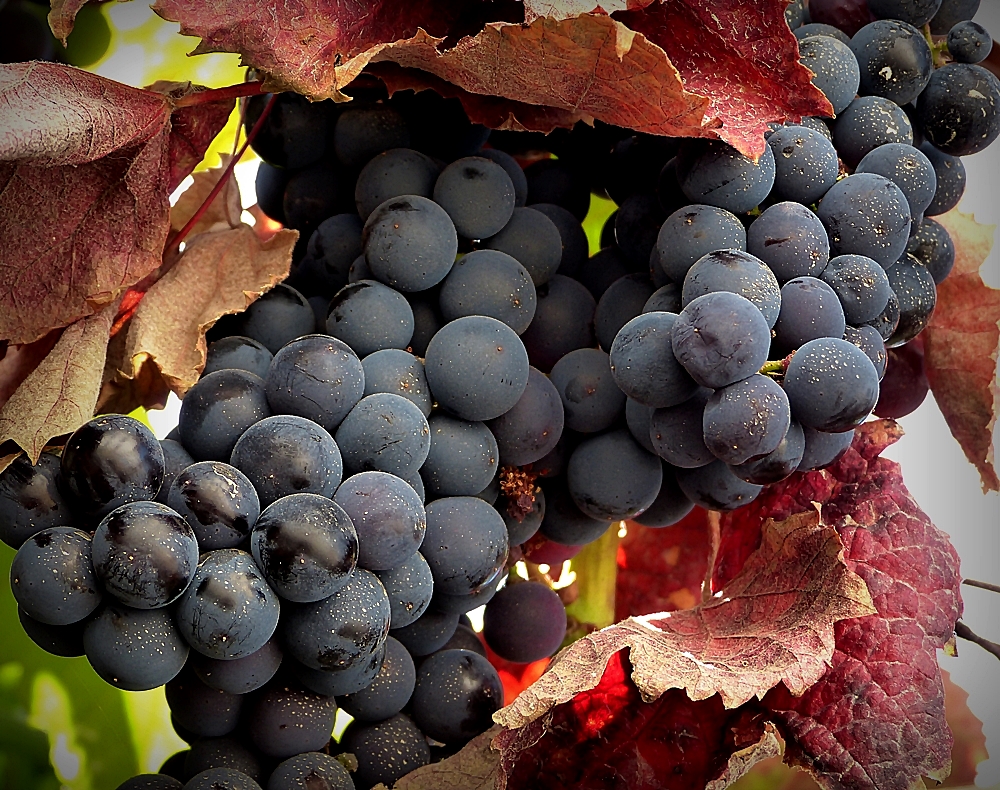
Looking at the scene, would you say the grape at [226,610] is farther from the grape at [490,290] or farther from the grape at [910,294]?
the grape at [910,294]

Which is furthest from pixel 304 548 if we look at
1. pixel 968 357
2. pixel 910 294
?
pixel 968 357

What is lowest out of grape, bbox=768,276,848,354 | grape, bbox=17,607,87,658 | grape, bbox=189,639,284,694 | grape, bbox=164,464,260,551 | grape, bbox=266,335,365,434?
grape, bbox=189,639,284,694

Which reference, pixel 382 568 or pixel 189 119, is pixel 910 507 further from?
pixel 189 119

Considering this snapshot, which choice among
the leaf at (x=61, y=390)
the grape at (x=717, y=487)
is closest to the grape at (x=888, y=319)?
the grape at (x=717, y=487)

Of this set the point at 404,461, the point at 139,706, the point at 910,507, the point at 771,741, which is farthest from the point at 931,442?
the point at 139,706

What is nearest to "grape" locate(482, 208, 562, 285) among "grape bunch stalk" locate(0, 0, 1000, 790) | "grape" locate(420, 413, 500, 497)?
"grape bunch stalk" locate(0, 0, 1000, 790)

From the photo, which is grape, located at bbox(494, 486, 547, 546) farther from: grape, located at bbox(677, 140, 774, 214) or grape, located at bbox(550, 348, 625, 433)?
grape, located at bbox(677, 140, 774, 214)
